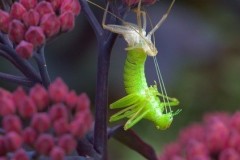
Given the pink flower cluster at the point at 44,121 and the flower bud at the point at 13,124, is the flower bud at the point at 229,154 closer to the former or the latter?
the pink flower cluster at the point at 44,121

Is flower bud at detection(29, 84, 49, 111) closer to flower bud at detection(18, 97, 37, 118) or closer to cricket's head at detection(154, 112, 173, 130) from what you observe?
flower bud at detection(18, 97, 37, 118)

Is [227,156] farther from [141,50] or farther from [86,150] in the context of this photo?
[141,50]

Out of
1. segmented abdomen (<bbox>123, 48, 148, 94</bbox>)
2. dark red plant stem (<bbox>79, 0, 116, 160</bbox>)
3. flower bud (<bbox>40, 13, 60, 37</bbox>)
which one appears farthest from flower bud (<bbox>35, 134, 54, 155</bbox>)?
segmented abdomen (<bbox>123, 48, 148, 94</bbox>)

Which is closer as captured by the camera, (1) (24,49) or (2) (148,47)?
(1) (24,49)

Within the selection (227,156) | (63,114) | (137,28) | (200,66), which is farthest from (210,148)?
(200,66)

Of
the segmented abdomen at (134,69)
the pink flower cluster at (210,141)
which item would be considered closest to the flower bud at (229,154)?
the pink flower cluster at (210,141)

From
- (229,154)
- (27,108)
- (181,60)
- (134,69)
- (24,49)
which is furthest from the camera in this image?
(181,60)

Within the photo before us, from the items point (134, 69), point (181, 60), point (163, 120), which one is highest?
point (134, 69)

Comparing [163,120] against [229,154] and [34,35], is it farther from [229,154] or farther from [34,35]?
[229,154]

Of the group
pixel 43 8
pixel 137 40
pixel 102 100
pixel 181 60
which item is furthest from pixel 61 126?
pixel 181 60
